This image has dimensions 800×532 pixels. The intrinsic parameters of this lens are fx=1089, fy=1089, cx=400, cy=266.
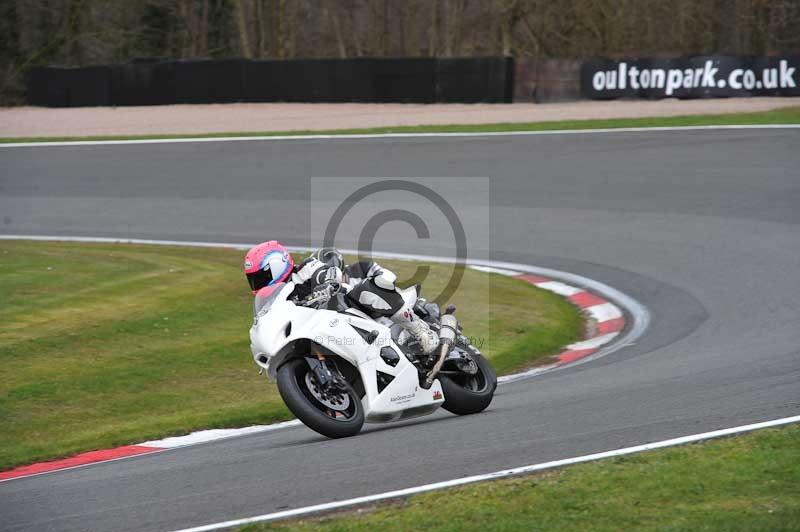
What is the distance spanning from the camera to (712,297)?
12078 millimetres

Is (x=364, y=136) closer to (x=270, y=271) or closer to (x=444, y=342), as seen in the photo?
(x=444, y=342)

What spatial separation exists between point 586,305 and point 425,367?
211 inches

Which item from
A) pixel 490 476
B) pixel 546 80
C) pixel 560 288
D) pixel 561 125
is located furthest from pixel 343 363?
pixel 546 80

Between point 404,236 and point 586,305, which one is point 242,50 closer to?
point 404,236

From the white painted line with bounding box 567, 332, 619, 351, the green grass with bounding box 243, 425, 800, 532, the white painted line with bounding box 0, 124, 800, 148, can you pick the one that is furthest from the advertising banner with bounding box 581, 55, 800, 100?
the green grass with bounding box 243, 425, 800, 532

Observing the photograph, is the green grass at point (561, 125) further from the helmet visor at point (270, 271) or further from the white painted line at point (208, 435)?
the helmet visor at point (270, 271)

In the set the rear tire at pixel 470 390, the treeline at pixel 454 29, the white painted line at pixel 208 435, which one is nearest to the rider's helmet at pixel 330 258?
the rear tire at pixel 470 390

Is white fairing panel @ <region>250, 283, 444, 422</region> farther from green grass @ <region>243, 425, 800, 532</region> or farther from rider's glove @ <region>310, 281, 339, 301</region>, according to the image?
green grass @ <region>243, 425, 800, 532</region>

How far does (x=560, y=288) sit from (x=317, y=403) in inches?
271

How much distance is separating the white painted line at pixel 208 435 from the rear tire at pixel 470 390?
1.33 meters

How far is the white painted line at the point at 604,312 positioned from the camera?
11.8m

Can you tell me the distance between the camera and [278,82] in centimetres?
3012

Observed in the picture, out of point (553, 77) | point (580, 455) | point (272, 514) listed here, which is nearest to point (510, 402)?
point (580, 455)

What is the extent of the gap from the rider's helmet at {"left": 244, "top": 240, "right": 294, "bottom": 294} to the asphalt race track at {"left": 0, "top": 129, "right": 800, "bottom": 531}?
1089mm
